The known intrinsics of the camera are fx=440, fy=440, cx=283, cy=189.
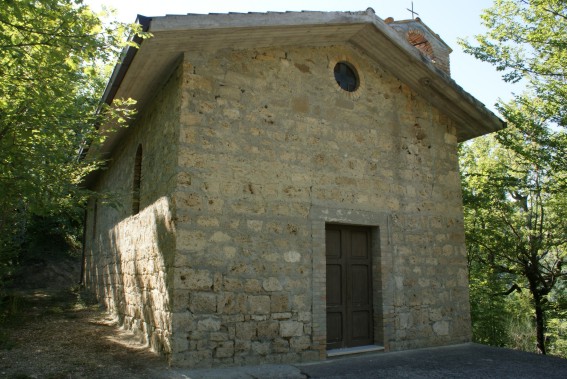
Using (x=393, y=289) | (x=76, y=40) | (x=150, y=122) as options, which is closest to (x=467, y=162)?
(x=393, y=289)

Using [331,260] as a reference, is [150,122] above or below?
above

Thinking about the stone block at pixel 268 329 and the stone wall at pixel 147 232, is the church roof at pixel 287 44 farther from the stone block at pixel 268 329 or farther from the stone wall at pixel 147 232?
the stone block at pixel 268 329

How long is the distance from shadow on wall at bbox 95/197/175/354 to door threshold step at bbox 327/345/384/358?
7.65 feet

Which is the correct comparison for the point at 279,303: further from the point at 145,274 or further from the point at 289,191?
the point at 145,274

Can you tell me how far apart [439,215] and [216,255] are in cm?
422

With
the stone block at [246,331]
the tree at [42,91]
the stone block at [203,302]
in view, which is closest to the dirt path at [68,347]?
the stone block at [203,302]

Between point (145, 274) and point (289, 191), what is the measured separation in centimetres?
248

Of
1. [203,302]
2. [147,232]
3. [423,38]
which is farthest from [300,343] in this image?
[423,38]

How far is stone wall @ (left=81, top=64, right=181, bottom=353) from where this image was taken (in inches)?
224

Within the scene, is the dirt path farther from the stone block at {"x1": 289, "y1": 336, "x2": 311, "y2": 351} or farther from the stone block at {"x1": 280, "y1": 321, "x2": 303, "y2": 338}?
the stone block at {"x1": 289, "y1": 336, "x2": 311, "y2": 351}

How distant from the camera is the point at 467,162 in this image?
17.2 meters

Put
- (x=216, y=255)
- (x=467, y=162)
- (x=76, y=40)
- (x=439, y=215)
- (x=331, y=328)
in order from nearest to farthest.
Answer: (x=76, y=40) → (x=216, y=255) → (x=331, y=328) → (x=439, y=215) → (x=467, y=162)

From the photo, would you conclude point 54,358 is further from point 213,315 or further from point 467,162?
point 467,162

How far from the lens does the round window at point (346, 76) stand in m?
7.27
